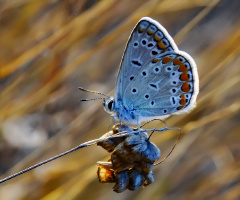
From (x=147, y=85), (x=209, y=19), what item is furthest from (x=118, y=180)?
(x=209, y=19)

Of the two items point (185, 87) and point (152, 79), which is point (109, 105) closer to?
point (152, 79)

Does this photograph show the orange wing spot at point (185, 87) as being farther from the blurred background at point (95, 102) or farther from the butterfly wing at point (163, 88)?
the blurred background at point (95, 102)

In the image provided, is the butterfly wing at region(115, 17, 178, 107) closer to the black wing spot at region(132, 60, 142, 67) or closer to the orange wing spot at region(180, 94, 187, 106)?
the black wing spot at region(132, 60, 142, 67)

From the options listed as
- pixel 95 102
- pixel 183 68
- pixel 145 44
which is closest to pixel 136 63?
pixel 145 44

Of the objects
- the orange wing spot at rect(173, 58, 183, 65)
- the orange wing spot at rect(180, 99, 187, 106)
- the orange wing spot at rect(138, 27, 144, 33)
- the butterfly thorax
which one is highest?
the orange wing spot at rect(138, 27, 144, 33)

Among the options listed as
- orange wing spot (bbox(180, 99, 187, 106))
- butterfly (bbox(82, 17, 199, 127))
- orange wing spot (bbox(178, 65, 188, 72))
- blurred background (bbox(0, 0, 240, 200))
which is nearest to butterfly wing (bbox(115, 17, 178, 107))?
butterfly (bbox(82, 17, 199, 127))

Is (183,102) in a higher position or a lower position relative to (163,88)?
lower

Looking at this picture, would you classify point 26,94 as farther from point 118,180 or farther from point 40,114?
point 118,180
